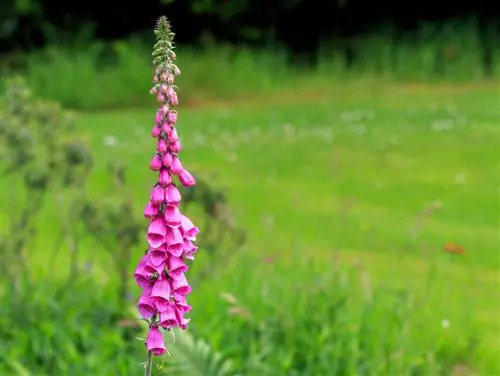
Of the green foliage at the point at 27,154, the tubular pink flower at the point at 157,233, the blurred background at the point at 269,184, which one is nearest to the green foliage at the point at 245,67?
the blurred background at the point at 269,184

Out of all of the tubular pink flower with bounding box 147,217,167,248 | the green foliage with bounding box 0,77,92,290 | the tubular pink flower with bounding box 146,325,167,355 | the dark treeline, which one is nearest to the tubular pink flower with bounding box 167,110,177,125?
the tubular pink flower with bounding box 147,217,167,248

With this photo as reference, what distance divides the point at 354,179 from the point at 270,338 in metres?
6.27

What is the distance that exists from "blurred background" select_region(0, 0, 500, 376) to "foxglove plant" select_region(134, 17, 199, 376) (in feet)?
1.91

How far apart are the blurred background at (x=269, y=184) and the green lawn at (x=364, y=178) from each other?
0.12 ft

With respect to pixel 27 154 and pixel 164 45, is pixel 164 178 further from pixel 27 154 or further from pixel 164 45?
pixel 27 154

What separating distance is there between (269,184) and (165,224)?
913 centimetres

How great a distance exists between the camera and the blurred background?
18.9 ft

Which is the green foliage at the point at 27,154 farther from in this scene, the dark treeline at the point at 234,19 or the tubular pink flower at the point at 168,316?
the dark treeline at the point at 234,19

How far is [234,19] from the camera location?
2219 cm

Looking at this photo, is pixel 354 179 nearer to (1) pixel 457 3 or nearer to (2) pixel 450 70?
(2) pixel 450 70

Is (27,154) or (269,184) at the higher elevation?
(269,184)

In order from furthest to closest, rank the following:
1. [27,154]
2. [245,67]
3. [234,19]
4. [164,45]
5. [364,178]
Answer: [234,19]
[245,67]
[364,178]
[27,154]
[164,45]

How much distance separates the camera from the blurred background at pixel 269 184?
5.75 m

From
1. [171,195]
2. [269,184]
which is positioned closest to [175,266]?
[171,195]
